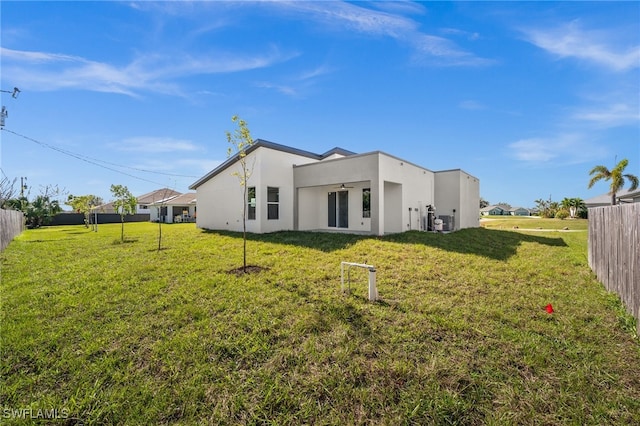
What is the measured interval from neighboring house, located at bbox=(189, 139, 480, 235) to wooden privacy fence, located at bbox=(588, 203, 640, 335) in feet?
21.6

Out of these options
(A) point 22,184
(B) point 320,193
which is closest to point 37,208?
(A) point 22,184

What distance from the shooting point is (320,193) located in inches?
602

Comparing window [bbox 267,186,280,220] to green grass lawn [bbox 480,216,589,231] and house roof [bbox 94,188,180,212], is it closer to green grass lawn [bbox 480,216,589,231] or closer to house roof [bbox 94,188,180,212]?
green grass lawn [bbox 480,216,589,231]

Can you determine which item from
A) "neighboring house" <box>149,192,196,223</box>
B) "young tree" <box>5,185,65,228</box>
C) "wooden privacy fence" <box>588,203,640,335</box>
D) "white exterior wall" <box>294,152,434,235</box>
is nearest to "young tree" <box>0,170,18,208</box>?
"young tree" <box>5,185,65,228</box>

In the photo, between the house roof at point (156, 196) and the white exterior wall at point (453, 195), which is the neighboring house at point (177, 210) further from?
the white exterior wall at point (453, 195)

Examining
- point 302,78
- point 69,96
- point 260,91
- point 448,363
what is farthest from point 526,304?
point 69,96

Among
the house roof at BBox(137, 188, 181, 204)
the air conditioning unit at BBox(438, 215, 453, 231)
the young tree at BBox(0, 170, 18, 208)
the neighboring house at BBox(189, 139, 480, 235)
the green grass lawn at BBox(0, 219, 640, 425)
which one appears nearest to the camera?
the green grass lawn at BBox(0, 219, 640, 425)

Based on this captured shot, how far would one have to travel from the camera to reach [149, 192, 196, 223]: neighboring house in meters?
31.7

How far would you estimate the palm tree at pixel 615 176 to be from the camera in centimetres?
2533

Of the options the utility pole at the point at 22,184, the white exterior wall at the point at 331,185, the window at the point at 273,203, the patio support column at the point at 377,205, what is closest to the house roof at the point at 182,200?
the utility pole at the point at 22,184

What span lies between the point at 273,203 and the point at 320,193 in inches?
114

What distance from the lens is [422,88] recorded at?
443 inches

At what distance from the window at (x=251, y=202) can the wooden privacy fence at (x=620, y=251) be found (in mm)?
12041

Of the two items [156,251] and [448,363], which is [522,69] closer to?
[448,363]
